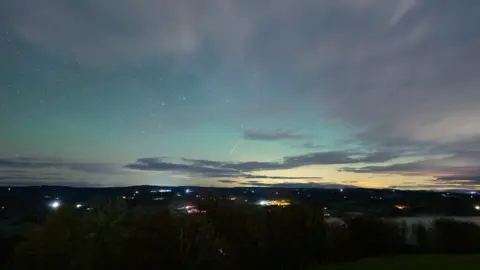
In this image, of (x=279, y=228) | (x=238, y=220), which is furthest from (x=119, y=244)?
(x=279, y=228)

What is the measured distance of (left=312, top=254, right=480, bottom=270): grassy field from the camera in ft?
124

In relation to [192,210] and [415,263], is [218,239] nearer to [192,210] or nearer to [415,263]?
[192,210]

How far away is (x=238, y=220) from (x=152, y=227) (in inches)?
355

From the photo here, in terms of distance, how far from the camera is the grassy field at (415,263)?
37.9m

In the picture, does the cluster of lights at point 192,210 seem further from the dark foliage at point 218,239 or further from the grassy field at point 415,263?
the grassy field at point 415,263

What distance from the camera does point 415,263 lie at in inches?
1613

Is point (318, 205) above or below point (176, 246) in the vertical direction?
above

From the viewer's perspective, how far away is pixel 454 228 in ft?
173

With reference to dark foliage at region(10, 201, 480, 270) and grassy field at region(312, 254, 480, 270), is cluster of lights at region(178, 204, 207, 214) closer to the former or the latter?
dark foliage at region(10, 201, 480, 270)

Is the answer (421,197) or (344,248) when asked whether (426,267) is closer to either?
(344,248)

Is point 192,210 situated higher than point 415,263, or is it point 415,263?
point 192,210

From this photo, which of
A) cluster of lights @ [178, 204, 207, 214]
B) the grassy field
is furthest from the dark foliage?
the grassy field

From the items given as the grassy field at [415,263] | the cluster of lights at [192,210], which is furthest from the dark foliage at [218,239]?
the grassy field at [415,263]

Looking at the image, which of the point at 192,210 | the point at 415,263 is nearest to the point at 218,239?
the point at 192,210
